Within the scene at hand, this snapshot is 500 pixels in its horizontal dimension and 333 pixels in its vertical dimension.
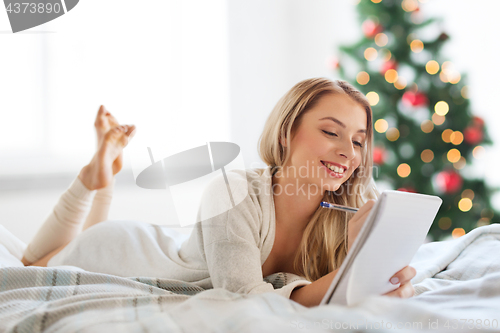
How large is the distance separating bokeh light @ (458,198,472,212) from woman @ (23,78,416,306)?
1143mm

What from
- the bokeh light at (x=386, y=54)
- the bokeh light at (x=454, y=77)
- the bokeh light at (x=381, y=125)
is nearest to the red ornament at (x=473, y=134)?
the bokeh light at (x=454, y=77)

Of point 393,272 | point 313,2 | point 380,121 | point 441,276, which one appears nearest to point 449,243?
point 441,276

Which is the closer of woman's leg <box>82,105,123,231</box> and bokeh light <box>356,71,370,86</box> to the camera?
woman's leg <box>82,105,123,231</box>

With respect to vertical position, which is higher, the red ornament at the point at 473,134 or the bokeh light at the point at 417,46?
the bokeh light at the point at 417,46

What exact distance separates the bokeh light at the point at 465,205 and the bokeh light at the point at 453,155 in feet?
0.68

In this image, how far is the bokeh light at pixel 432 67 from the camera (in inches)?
81.4

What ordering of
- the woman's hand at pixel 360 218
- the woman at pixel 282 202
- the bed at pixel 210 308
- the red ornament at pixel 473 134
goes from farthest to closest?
1. the red ornament at pixel 473 134
2. the woman at pixel 282 202
3. the woman's hand at pixel 360 218
4. the bed at pixel 210 308

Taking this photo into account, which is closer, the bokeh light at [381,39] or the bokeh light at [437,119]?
the bokeh light at [437,119]

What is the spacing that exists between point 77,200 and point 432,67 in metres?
1.82

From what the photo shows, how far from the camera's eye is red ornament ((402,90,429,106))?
2.04 meters

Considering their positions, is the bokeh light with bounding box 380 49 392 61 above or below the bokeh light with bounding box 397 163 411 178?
above

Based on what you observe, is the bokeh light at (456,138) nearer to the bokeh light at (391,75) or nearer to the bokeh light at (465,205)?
the bokeh light at (465,205)

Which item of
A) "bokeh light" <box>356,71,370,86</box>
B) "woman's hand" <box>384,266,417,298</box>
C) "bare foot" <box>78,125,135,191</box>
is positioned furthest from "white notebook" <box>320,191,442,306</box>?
"bokeh light" <box>356,71,370,86</box>

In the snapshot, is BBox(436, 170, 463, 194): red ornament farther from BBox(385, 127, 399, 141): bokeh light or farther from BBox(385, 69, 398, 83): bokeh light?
BBox(385, 69, 398, 83): bokeh light
